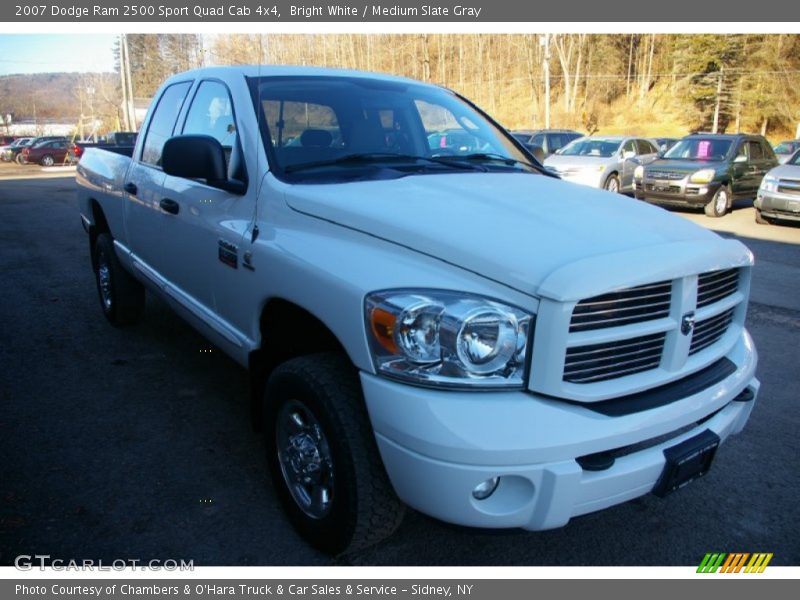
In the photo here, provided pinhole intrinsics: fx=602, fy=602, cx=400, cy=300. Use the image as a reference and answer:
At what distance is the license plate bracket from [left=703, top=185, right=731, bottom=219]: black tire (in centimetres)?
1245

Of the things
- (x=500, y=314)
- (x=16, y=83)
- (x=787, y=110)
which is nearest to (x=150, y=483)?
(x=500, y=314)

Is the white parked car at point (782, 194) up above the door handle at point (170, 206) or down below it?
below

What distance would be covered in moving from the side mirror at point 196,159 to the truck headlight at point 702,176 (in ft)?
41.3

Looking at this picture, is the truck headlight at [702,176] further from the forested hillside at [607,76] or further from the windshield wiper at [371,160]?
the forested hillside at [607,76]

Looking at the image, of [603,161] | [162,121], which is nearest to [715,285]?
[162,121]

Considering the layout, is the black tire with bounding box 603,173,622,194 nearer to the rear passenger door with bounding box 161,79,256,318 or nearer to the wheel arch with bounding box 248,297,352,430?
the rear passenger door with bounding box 161,79,256,318

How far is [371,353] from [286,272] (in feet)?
2.06

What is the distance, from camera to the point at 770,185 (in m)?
11.7

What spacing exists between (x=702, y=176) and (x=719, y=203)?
0.73m

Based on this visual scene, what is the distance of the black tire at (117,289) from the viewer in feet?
16.1

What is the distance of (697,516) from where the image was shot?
2758mm

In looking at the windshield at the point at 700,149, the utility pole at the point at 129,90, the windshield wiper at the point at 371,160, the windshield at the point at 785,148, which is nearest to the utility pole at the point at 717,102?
the windshield at the point at 785,148

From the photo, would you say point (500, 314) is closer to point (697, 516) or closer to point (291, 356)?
point (291, 356)

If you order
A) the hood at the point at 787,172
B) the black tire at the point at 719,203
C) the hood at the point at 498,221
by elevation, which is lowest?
the black tire at the point at 719,203
